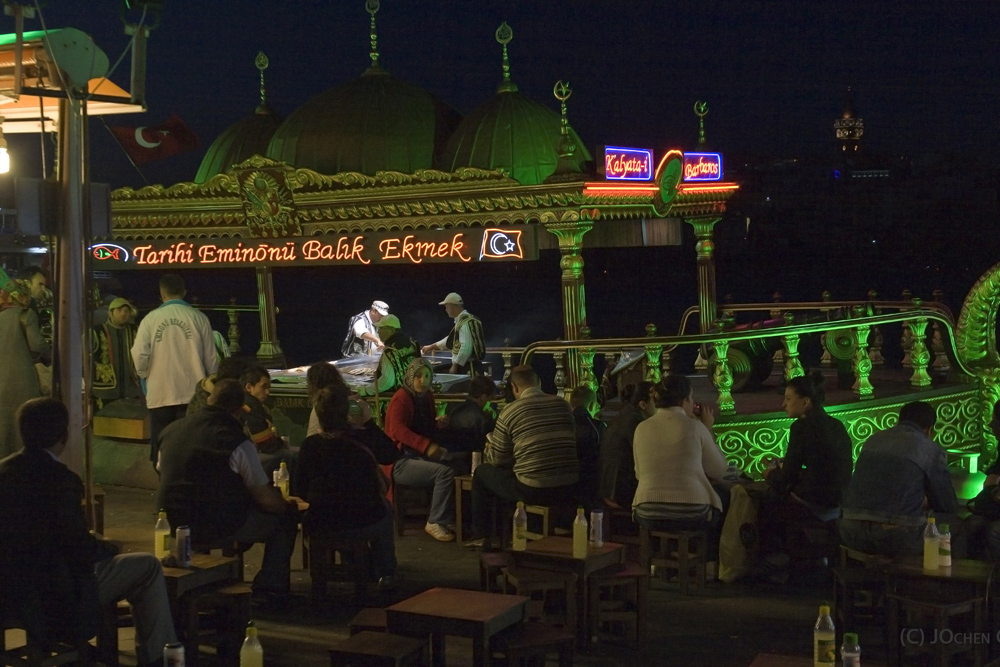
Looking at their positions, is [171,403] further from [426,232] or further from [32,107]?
[426,232]

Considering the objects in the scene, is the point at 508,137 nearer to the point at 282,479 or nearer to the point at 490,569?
the point at 282,479

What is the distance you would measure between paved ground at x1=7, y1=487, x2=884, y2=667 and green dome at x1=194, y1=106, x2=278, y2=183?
1042 centimetres

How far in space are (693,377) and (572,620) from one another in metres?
8.36

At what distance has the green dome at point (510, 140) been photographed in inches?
579

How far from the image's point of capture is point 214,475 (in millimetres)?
Answer: 6773

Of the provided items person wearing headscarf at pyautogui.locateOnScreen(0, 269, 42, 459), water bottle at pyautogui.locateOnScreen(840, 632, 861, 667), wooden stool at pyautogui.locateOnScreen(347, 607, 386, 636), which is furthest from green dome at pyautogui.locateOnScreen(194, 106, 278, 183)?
water bottle at pyautogui.locateOnScreen(840, 632, 861, 667)

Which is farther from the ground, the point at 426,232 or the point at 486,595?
the point at 426,232

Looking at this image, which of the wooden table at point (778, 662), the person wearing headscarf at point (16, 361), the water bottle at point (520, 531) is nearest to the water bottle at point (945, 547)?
the wooden table at point (778, 662)

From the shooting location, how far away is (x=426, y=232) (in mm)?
12898

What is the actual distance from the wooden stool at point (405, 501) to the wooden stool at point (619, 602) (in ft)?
9.57

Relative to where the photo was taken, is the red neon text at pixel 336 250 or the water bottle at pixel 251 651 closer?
the water bottle at pixel 251 651

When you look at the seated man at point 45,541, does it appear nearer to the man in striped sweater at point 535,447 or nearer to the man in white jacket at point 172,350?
the man in striped sweater at point 535,447

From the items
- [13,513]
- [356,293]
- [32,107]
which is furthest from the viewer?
[356,293]

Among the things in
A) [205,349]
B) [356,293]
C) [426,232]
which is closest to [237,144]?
[426,232]
